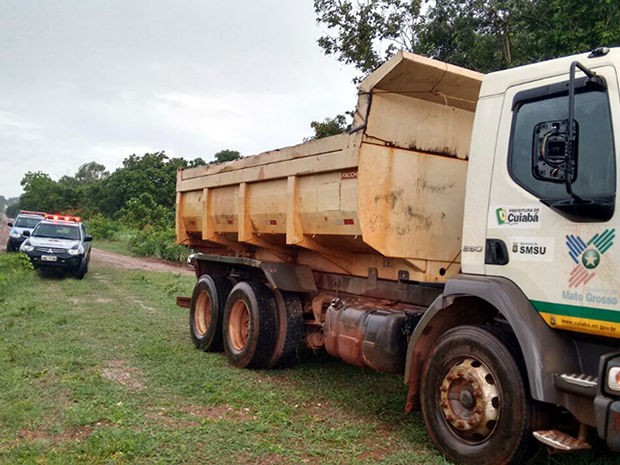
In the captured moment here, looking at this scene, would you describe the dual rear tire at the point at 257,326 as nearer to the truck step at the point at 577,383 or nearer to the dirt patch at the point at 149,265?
the truck step at the point at 577,383

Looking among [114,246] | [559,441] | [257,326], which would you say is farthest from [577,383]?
[114,246]

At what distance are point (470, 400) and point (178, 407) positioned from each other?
2.81 m

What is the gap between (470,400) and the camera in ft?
12.9

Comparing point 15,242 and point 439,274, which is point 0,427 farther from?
point 15,242

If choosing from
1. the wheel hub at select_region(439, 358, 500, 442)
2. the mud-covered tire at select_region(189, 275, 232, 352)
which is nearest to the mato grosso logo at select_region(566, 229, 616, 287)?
the wheel hub at select_region(439, 358, 500, 442)

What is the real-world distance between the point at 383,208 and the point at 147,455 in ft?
8.80

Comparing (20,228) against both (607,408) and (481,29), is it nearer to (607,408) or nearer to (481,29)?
(481,29)

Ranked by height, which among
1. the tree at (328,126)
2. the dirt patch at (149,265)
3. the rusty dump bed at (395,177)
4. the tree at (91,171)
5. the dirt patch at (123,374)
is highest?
the tree at (91,171)

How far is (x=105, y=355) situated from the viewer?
291 inches

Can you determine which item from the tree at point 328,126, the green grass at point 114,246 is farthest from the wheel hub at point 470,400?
the green grass at point 114,246

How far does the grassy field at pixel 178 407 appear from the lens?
431cm

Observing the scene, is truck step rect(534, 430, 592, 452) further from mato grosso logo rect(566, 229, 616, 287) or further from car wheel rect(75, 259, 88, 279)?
car wheel rect(75, 259, 88, 279)

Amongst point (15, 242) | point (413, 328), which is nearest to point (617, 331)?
point (413, 328)

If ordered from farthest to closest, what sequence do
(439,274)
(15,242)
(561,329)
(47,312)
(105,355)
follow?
1. (15,242)
2. (47,312)
3. (105,355)
4. (439,274)
5. (561,329)
